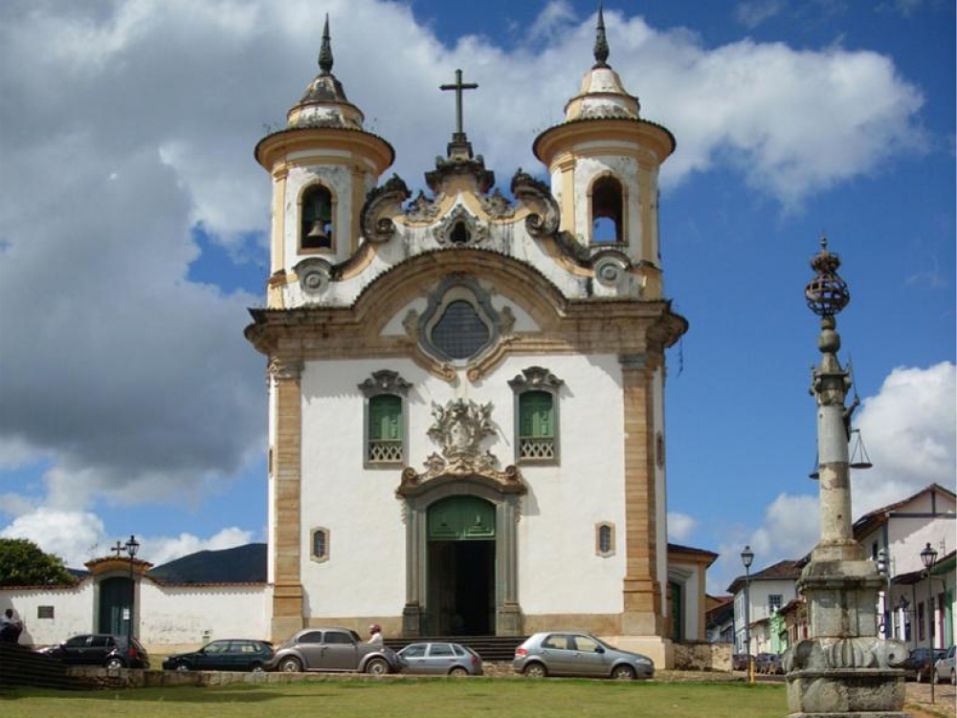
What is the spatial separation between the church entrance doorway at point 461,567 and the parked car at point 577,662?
6399mm

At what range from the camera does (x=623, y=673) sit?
1373 inches

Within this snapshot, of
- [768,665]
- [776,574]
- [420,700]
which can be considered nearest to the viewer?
[420,700]

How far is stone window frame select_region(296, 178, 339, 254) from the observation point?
43.9 m

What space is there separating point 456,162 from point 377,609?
1115cm

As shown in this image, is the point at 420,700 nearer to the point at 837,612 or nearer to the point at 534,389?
the point at 837,612

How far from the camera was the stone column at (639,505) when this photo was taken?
3994 cm

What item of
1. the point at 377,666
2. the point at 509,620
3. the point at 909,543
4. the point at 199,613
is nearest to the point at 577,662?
the point at 377,666

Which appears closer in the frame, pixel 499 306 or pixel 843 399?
pixel 843 399

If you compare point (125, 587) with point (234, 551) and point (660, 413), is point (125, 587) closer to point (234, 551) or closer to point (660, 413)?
point (660, 413)

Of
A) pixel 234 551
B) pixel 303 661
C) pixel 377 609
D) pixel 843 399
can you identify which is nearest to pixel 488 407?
pixel 377 609

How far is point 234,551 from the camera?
64.4m

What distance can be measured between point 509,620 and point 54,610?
11608 mm

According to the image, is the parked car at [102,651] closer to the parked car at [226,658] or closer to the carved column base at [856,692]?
the parked car at [226,658]

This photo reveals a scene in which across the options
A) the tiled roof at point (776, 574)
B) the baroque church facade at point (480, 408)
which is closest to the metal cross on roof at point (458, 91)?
the baroque church facade at point (480, 408)
